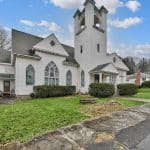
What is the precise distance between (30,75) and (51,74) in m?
2.69

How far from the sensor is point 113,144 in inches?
231

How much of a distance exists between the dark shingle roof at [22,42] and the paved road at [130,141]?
1461cm

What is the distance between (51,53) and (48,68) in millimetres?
1635

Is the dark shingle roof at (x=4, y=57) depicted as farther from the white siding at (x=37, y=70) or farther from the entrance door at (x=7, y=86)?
the white siding at (x=37, y=70)

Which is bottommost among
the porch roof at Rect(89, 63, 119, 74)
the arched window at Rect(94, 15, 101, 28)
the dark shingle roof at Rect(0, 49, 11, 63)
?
the porch roof at Rect(89, 63, 119, 74)

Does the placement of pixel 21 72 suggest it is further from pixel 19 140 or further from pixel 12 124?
pixel 19 140

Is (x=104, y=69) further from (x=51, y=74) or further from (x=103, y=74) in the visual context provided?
(x=51, y=74)

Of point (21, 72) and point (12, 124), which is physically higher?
point (21, 72)

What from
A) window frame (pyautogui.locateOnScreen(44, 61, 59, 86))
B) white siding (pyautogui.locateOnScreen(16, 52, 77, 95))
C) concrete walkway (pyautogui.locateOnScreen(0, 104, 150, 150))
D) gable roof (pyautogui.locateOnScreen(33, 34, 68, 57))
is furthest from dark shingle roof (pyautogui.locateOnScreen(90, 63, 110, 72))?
concrete walkway (pyautogui.locateOnScreen(0, 104, 150, 150))

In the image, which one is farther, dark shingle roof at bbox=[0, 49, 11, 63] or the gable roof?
dark shingle roof at bbox=[0, 49, 11, 63]

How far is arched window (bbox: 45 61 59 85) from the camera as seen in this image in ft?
68.9

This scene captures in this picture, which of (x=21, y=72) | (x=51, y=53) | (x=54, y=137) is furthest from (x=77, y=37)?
(x=54, y=137)

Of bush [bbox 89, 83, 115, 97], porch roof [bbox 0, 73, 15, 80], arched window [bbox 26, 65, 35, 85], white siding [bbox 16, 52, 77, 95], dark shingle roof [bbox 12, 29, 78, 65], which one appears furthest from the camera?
porch roof [bbox 0, 73, 15, 80]

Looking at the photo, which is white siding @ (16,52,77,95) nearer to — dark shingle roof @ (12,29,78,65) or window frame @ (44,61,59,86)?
window frame @ (44,61,59,86)
